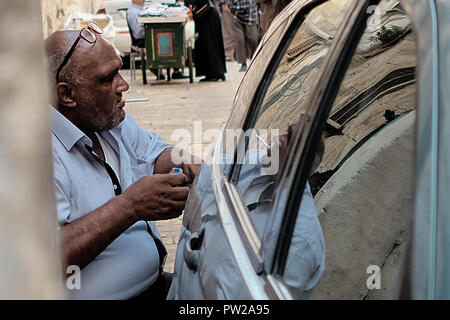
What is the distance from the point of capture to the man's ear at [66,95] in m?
2.59

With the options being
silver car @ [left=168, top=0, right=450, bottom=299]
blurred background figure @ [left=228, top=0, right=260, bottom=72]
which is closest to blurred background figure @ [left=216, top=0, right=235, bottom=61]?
blurred background figure @ [left=228, top=0, right=260, bottom=72]

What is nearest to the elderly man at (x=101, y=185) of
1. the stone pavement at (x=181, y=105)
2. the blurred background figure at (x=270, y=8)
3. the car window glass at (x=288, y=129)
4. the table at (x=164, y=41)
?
the car window glass at (x=288, y=129)

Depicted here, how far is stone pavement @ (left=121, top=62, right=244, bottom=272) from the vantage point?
8.73 m

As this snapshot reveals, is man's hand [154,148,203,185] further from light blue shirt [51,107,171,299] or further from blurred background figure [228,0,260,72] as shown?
blurred background figure [228,0,260,72]

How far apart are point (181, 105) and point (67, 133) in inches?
312

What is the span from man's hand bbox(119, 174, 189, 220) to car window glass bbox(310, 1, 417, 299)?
1.55 ft

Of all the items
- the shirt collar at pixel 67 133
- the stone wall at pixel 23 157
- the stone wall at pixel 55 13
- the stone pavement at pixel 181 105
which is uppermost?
the stone wall at pixel 23 157

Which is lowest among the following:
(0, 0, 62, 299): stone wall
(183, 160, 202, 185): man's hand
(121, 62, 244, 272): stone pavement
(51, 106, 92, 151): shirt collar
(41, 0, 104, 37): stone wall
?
(121, 62, 244, 272): stone pavement

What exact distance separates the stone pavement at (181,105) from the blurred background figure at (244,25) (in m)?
0.68

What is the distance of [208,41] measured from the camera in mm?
13039

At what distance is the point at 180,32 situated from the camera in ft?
39.2

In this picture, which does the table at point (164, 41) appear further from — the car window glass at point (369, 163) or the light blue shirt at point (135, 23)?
the car window glass at point (369, 163)
